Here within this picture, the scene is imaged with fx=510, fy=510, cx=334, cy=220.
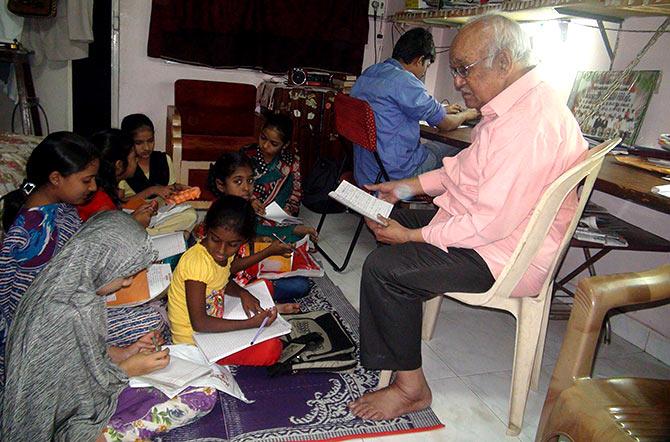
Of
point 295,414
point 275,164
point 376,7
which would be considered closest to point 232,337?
point 295,414

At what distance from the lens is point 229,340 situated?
5.13ft

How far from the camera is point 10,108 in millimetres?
4293

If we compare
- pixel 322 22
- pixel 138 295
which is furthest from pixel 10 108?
pixel 138 295

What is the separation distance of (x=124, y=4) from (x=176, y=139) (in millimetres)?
1261

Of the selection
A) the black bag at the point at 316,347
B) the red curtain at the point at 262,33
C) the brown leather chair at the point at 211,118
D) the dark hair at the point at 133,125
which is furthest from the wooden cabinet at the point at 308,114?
the black bag at the point at 316,347

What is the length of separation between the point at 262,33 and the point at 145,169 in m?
1.82

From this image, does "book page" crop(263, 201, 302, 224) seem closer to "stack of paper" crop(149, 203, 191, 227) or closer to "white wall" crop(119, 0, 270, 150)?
"stack of paper" crop(149, 203, 191, 227)

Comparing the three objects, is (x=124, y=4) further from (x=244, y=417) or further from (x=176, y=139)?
(x=244, y=417)

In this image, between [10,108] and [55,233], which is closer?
[55,233]

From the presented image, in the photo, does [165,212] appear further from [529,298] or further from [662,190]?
[662,190]

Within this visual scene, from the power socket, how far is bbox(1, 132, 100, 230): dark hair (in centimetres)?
320

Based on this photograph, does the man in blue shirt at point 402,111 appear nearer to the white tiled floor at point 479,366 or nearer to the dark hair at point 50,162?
the white tiled floor at point 479,366

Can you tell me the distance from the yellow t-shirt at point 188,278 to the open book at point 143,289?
0.12 meters

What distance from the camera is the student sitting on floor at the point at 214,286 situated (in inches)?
61.4
